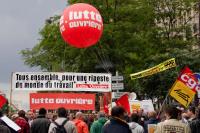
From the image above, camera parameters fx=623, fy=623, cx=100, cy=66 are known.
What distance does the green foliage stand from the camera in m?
44.4

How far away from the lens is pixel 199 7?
61.8 m

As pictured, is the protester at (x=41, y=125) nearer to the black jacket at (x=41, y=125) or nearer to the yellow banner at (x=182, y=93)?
the black jacket at (x=41, y=125)

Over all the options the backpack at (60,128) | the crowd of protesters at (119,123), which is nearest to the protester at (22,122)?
the crowd of protesters at (119,123)

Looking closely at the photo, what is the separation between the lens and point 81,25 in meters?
20.6

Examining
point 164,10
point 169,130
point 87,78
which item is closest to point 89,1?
point 164,10

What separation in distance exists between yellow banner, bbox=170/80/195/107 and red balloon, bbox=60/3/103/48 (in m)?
4.00

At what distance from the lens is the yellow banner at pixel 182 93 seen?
58.9 feet

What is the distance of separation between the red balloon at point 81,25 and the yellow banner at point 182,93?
13.1 ft

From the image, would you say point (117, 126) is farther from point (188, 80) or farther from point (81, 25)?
point (81, 25)

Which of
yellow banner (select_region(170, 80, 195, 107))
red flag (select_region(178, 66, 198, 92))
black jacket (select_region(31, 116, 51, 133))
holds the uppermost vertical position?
red flag (select_region(178, 66, 198, 92))

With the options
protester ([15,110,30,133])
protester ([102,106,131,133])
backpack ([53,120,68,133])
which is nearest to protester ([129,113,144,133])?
backpack ([53,120,68,133])

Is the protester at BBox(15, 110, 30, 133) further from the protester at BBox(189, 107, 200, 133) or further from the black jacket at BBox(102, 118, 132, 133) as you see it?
the black jacket at BBox(102, 118, 132, 133)

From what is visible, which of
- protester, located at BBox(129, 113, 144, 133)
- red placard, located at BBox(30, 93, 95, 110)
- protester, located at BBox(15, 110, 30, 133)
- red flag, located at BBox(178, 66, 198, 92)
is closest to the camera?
protester, located at BBox(129, 113, 144, 133)

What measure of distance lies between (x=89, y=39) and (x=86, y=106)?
248 centimetres
